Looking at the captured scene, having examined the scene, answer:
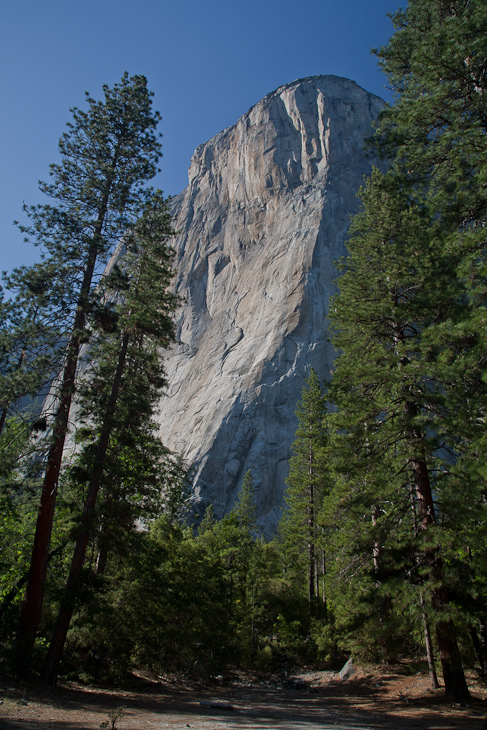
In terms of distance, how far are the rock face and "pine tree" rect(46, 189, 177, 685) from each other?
3368 cm

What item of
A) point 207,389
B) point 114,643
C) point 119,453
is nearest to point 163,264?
point 119,453

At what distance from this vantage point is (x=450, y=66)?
8508 mm

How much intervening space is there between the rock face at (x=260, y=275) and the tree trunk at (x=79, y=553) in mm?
35190

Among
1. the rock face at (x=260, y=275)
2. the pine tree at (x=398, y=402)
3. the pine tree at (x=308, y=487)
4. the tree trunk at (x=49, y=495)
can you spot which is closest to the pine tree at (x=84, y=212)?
the tree trunk at (x=49, y=495)

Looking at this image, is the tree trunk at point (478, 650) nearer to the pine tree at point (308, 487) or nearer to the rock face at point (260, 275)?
the pine tree at point (308, 487)

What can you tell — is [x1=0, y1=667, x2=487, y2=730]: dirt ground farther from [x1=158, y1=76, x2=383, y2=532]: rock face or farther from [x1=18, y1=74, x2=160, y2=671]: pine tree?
[x1=158, y1=76, x2=383, y2=532]: rock face

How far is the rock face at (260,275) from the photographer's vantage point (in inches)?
2172

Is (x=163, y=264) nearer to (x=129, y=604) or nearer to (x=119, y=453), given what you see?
(x=119, y=453)

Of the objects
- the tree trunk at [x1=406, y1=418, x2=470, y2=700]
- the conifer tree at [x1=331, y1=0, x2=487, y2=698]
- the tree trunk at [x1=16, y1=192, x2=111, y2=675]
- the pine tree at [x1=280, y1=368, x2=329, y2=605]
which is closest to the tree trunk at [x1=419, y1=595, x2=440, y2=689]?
the tree trunk at [x1=406, y1=418, x2=470, y2=700]

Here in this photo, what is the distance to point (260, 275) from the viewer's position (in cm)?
7181

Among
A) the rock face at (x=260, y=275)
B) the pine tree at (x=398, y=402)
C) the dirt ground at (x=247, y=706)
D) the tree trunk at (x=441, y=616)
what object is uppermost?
the rock face at (x=260, y=275)

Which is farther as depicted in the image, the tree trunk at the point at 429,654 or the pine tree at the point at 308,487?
the pine tree at the point at 308,487

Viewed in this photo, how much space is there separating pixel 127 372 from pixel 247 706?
886 centimetres

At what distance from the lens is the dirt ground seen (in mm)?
6754
